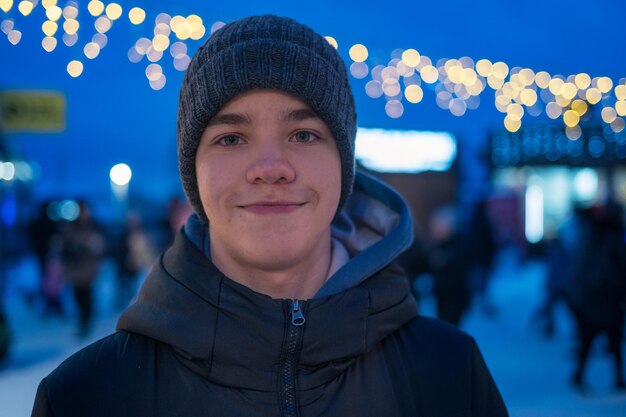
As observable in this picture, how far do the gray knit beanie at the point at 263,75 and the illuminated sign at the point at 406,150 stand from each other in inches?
460

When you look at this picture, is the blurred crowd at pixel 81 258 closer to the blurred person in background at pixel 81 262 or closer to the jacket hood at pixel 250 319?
the blurred person in background at pixel 81 262

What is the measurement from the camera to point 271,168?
5.05 feet

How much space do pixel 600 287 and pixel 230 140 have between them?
18.7ft

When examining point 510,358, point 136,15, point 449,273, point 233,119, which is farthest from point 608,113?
point 233,119

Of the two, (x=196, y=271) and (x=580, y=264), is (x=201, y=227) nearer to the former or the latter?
(x=196, y=271)

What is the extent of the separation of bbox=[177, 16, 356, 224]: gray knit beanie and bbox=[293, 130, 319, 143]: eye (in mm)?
54

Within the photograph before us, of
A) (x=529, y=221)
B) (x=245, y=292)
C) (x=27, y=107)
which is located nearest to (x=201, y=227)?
(x=245, y=292)

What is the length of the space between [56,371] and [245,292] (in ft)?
1.54

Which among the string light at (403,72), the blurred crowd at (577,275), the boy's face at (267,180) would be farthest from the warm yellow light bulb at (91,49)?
the boy's face at (267,180)

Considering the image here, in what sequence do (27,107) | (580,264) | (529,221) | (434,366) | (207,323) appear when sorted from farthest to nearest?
1. (529,221)
2. (27,107)
3. (580,264)
4. (434,366)
5. (207,323)

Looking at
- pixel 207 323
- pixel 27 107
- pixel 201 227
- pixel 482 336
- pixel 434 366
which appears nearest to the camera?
pixel 207 323

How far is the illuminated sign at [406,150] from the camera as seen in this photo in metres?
14.0

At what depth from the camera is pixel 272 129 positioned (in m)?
1.59

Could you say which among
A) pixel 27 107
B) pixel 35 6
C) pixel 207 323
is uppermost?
pixel 35 6
